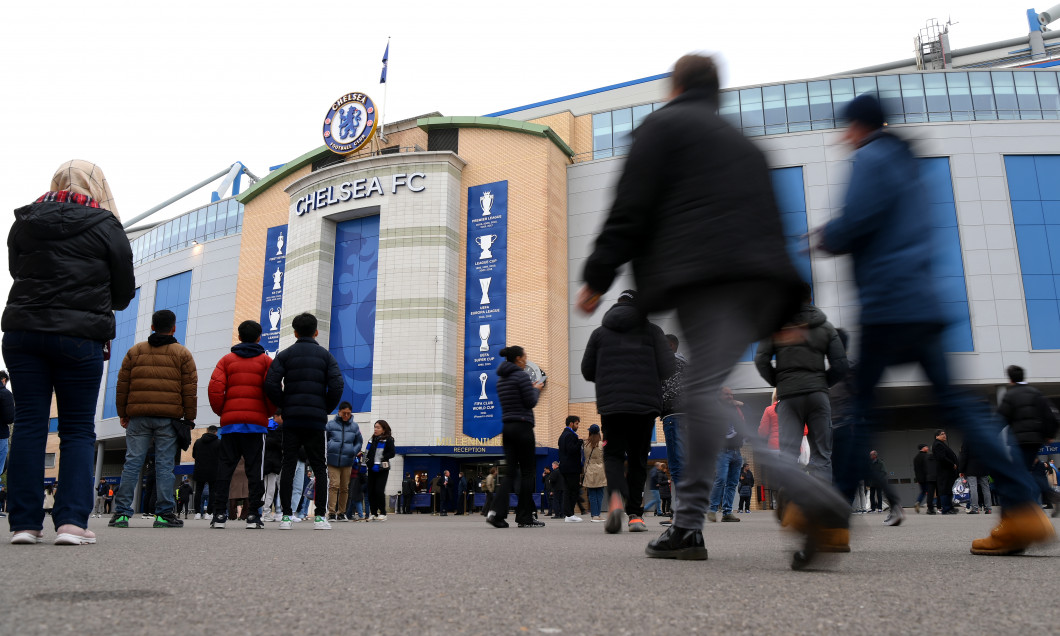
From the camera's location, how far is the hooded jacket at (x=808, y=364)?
5793mm

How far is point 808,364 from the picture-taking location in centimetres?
A: 580

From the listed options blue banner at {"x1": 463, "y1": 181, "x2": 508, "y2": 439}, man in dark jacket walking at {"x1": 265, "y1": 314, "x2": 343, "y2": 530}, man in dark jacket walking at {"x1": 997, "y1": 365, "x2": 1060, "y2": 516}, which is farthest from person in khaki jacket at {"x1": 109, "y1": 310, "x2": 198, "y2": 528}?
blue banner at {"x1": 463, "y1": 181, "x2": 508, "y2": 439}

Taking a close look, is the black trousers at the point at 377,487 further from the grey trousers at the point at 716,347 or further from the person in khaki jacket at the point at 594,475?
the grey trousers at the point at 716,347

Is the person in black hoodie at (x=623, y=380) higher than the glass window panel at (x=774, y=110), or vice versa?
the glass window panel at (x=774, y=110)

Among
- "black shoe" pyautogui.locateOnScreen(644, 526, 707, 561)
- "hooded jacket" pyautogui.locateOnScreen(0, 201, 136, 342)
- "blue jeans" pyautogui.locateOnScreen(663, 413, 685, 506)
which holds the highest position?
"hooded jacket" pyautogui.locateOnScreen(0, 201, 136, 342)

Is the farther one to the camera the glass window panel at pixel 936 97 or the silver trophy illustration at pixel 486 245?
the silver trophy illustration at pixel 486 245

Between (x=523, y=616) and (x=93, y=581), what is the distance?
1603mm

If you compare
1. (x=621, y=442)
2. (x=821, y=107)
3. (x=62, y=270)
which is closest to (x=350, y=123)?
(x=821, y=107)

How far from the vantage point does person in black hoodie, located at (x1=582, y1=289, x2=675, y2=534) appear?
6328 mm

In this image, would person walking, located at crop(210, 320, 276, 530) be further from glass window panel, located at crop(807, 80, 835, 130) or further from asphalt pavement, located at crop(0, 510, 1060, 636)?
glass window panel, located at crop(807, 80, 835, 130)

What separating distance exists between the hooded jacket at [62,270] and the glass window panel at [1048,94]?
38.5m

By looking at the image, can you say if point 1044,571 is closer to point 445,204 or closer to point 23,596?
point 23,596

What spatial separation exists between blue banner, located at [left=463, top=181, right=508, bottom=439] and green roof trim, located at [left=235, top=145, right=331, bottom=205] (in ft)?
30.0

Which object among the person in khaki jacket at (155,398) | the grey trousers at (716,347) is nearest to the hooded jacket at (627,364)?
the grey trousers at (716,347)
